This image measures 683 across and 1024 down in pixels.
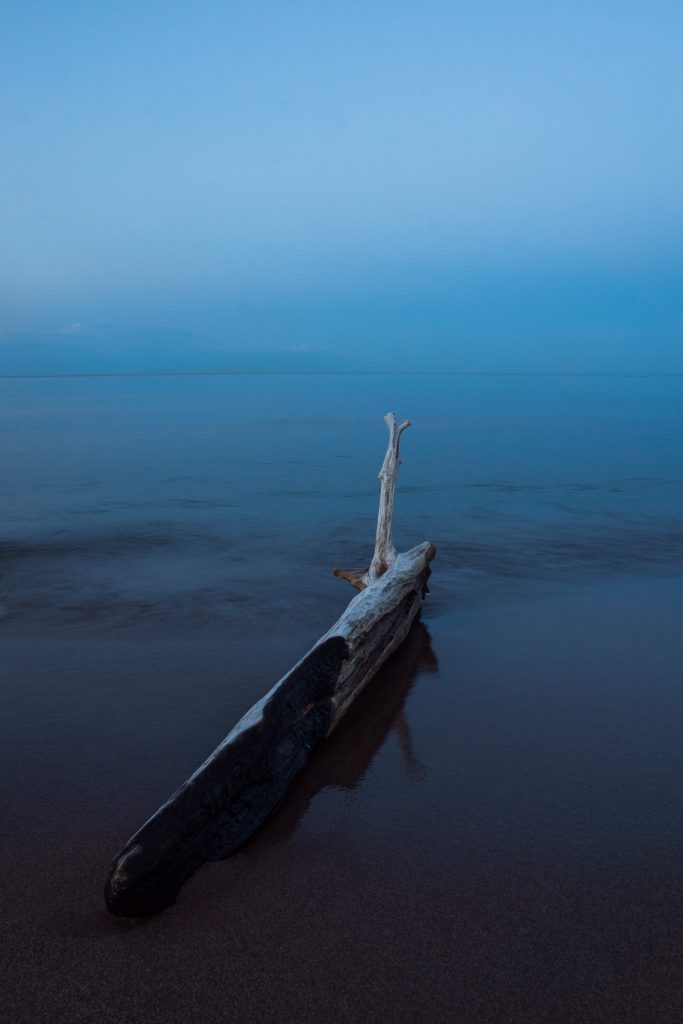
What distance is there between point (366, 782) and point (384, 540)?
3772mm

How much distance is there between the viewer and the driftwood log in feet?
10.1

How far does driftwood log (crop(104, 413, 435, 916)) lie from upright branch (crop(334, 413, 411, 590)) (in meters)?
1.77

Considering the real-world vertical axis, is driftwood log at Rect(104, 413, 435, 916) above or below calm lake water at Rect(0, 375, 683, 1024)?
above

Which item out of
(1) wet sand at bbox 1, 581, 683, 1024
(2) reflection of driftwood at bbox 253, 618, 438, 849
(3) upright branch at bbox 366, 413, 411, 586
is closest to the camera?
(1) wet sand at bbox 1, 581, 683, 1024

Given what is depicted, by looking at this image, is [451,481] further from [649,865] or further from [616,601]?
[649,865]

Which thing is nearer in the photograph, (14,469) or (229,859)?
(229,859)

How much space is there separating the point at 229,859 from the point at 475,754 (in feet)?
5.53

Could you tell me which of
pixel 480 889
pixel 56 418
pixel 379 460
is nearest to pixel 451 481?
pixel 379 460

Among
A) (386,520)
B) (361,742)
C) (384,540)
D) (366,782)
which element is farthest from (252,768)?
(386,520)

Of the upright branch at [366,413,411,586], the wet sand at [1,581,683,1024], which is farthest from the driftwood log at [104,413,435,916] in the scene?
the upright branch at [366,413,411,586]

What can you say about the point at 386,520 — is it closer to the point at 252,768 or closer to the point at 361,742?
the point at 361,742

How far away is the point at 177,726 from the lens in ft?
15.9

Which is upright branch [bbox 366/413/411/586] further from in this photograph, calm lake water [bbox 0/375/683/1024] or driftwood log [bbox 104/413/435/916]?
driftwood log [bbox 104/413/435/916]

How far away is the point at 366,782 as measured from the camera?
4.23m
